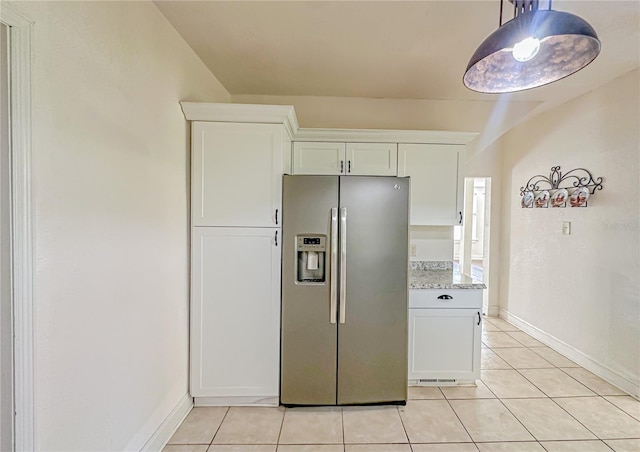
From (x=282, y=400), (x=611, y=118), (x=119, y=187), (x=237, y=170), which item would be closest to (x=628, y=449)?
(x=282, y=400)

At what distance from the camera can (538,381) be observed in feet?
8.21

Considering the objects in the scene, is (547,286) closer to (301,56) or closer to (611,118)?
(611,118)

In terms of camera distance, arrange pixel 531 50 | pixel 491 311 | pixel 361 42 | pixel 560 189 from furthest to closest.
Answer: pixel 491 311 < pixel 560 189 < pixel 361 42 < pixel 531 50

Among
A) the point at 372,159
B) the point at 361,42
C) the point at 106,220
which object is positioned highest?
the point at 361,42

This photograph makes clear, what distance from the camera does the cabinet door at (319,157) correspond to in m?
2.71

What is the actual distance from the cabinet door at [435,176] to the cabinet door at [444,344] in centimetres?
88

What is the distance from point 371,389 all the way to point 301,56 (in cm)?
249

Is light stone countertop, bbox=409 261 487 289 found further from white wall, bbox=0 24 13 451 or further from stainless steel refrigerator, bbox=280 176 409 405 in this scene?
white wall, bbox=0 24 13 451

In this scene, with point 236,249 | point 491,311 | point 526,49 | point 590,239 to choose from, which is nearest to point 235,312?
point 236,249

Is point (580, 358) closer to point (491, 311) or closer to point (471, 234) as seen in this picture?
point (491, 311)

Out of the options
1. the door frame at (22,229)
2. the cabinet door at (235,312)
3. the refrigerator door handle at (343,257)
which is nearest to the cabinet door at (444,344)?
the refrigerator door handle at (343,257)

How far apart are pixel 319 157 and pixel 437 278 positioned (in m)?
1.53

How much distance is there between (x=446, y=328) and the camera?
236 centimetres

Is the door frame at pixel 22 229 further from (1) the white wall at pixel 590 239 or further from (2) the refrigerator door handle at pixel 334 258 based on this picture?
(1) the white wall at pixel 590 239
